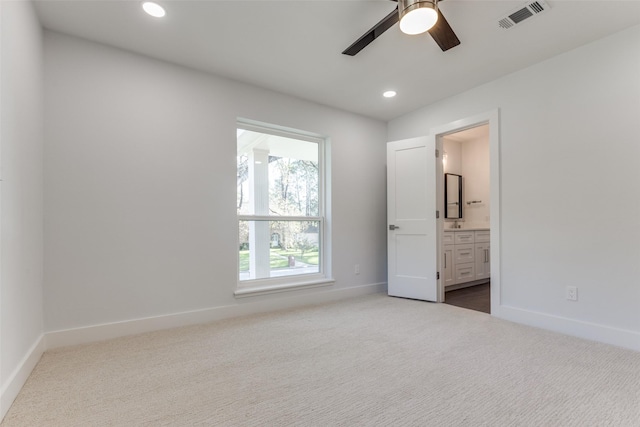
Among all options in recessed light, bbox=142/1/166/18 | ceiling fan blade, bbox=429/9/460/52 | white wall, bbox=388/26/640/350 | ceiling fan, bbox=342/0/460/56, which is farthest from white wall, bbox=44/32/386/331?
white wall, bbox=388/26/640/350

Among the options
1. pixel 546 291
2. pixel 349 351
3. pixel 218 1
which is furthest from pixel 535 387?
pixel 218 1

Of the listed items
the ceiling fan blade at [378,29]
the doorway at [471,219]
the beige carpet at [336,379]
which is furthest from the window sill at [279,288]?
the ceiling fan blade at [378,29]

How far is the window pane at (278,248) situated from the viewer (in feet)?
11.1

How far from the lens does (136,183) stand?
8.79ft

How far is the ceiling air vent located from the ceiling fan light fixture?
0.84m

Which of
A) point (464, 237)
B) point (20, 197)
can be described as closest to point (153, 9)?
point (20, 197)

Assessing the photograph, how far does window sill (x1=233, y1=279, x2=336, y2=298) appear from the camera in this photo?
10.4ft

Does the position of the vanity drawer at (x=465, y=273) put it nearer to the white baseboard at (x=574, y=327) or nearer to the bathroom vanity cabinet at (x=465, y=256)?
the bathroom vanity cabinet at (x=465, y=256)

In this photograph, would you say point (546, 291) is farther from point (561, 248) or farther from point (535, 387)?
point (535, 387)

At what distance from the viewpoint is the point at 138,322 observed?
2.64 meters

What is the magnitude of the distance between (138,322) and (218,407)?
58.8 inches

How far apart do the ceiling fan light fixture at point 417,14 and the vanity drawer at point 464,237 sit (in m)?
3.31

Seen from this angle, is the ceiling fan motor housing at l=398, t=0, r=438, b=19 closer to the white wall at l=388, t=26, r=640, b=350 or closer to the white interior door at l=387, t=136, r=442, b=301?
the white wall at l=388, t=26, r=640, b=350

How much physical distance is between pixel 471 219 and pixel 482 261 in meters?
0.93
